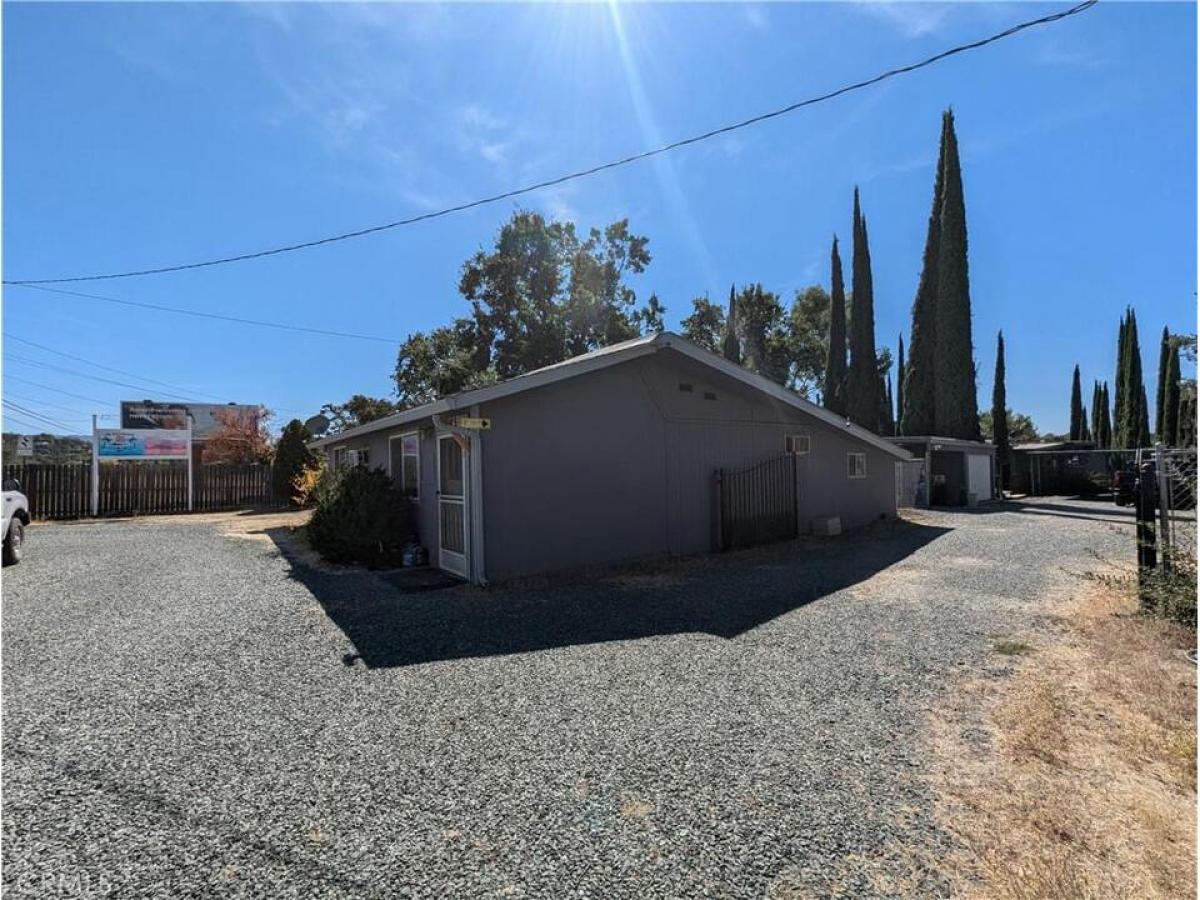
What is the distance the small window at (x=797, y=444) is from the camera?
1140 cm

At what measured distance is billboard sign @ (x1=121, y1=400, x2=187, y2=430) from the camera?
26984 millimetres

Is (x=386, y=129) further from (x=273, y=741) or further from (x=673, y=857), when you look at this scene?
(x=673, y=857)

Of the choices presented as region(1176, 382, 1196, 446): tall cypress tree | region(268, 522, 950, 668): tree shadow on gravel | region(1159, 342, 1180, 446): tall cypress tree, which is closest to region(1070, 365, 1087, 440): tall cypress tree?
region(1159, 342, 1180, 446): tall cypress tree

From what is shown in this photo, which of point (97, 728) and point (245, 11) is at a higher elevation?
point (245, 11)

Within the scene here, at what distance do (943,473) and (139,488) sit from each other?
24.9 meters

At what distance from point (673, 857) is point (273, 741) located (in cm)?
225

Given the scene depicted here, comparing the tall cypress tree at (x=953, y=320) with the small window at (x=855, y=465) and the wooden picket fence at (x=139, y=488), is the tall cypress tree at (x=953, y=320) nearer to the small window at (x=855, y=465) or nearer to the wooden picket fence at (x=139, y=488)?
the small window at (x=855, y=465)

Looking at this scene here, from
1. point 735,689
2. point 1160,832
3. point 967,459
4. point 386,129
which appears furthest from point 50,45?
point 967,459

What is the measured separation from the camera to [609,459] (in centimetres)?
856

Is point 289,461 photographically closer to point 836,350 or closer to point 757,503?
point 757,503

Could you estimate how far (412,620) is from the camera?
5.74 m

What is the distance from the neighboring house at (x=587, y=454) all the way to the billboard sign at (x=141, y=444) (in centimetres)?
1043

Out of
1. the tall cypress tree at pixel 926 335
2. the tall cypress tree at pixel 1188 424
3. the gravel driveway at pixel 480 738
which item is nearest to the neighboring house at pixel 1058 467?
the tall cypress tree at pixel 926 335

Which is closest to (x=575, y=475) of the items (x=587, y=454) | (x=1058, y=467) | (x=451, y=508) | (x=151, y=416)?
(x=587, y=454)
